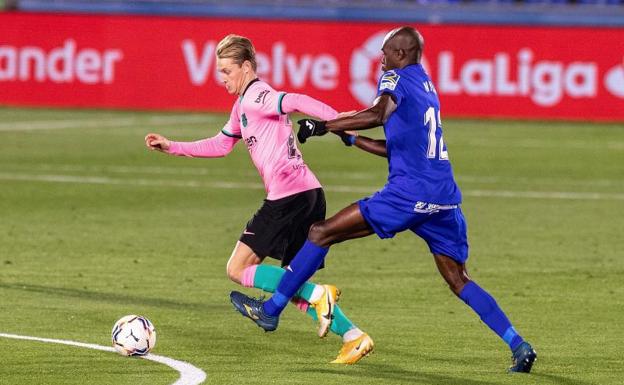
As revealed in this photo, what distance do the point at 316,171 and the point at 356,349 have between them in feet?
42.6

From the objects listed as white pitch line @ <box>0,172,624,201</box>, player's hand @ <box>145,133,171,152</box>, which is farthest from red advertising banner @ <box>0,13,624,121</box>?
player's hand @ <box>145,133,171,152</box>

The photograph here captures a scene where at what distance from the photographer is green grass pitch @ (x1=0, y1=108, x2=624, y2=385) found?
9188mm

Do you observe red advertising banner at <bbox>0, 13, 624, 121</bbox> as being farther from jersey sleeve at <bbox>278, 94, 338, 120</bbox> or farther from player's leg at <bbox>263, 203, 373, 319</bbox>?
player's leg at <bbox>263, 203, 373, 319</bbox>

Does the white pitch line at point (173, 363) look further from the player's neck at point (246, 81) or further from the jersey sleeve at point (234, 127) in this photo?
the player's neck at point (246, 81)

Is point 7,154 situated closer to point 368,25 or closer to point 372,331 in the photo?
point 368,25

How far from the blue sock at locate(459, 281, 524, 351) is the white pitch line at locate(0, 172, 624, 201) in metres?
10.4

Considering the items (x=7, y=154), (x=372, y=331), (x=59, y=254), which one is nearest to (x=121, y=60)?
(x=7, y=154)

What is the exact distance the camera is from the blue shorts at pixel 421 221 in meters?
8.88

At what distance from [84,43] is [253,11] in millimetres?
5449

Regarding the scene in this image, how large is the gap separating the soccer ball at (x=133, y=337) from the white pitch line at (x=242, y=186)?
33.9 ft

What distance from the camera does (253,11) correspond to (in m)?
35.2

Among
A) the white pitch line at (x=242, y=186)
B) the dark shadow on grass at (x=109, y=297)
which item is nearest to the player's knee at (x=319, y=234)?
the dark shadow on grass at (x=109, y=297)

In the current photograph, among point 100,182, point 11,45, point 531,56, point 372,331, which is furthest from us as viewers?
point 11,45

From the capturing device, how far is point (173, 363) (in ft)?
29.8
